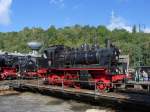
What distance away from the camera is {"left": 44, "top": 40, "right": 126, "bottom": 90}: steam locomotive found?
21.6 meters

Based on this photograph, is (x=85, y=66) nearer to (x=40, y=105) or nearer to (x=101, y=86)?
(x=101, y=86)

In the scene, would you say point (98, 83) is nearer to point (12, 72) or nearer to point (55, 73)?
point (55, 73)

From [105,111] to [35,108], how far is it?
459cm

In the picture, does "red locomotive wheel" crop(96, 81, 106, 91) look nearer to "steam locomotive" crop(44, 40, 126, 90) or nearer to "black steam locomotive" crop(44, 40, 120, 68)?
"steam locomotive" crop(44, 40, 126, 90)

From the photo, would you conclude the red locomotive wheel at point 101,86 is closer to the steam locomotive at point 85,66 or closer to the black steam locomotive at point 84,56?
the steam locomotive at point 85,66

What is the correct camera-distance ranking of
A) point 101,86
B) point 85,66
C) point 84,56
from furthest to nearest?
point 84,56 → point 85,66 → point 101,86

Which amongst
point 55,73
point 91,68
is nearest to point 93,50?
point 91,68

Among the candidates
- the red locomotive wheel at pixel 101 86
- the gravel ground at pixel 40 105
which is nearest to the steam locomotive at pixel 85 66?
the red locomotive wheel at pixel 101 86

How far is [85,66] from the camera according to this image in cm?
2323

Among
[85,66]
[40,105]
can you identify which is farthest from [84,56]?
[40,105]

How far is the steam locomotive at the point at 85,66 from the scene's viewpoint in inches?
850

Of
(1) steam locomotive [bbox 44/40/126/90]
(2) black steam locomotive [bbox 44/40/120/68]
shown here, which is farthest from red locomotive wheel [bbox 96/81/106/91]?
(2) black steam locomotive [bbox 44/40/120/68]

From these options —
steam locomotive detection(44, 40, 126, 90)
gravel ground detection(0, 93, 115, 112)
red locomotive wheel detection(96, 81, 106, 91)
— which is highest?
steam locomotive detection(44, 40, 126, 90)

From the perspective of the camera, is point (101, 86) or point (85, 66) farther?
point (85, 66)
